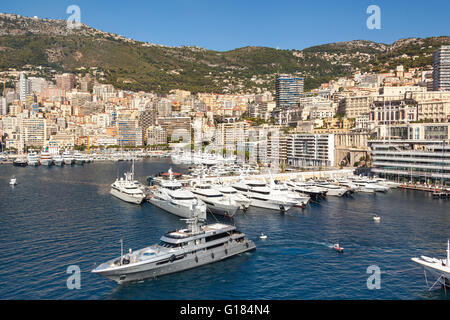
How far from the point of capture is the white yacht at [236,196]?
44.5 meters

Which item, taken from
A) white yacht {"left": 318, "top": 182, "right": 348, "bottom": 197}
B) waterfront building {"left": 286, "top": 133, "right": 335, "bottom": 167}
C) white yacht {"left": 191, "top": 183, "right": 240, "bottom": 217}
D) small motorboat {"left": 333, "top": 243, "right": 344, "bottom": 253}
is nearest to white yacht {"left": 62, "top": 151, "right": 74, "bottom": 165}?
waterfront building {"left": 286, "top": 133, "right": 335, "bottom": 167}

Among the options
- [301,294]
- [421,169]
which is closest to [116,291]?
[301,294]

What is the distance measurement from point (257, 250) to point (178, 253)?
6.59m

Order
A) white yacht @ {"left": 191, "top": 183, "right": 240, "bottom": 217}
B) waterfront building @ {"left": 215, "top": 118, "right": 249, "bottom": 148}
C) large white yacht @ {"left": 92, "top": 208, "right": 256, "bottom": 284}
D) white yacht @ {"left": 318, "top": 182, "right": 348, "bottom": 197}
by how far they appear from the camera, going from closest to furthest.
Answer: large white yacht @ {"left": 92, "top": 208, "right": 256, "bottom": 284}, white yacht @ {"left": 191, "top": 183, "right": 240, "bottom": 217}, white yacht @ {"left": 318, "top": 182, "right": 348, "bottom": 197}, waterfront building @ {"left": 215, "top": 118, "right": 249, "bottom": 148}

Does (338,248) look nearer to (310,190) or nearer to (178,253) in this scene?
(178,253)

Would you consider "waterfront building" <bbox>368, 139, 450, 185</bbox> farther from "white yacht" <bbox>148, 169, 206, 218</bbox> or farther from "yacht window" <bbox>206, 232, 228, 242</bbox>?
"yacht window" <bbox>206, 232, 228, 242</bbox>

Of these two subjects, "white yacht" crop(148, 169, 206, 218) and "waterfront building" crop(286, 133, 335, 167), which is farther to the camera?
"waterfront building" crop(286, 133, 335, 167)

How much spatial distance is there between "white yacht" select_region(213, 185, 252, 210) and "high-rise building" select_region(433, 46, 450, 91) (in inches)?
3944

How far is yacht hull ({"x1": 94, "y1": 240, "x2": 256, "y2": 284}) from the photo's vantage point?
23600 mm

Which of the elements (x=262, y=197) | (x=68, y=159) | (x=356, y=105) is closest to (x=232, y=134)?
(x=356, y=105)

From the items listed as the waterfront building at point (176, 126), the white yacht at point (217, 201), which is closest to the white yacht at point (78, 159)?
the waterfront building at point (176, 126)

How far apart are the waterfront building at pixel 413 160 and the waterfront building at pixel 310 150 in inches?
614

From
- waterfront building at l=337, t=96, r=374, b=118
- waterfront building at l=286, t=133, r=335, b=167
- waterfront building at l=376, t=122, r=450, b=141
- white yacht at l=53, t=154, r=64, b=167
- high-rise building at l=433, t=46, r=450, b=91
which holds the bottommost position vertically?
white yacht at l=53, t=154, r=64, b=167
